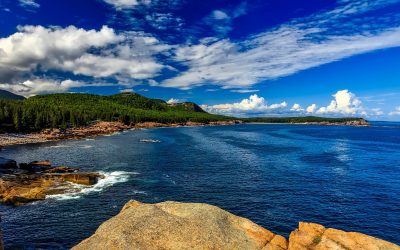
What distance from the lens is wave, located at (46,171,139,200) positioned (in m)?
65.2

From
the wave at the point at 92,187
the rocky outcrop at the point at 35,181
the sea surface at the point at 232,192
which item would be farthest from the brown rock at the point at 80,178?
the sea surface at the point at 232,192

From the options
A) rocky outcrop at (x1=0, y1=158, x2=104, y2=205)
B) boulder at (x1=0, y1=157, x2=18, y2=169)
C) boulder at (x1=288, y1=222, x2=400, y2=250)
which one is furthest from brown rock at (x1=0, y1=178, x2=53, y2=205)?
boulder at (x1=288, y1=222, x2=400, y2=250)

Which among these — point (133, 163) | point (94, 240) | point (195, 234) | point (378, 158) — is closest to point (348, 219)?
point (195, 234)

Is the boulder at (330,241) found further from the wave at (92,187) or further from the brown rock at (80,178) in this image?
the brown rock at (80,178)

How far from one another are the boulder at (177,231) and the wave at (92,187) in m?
37.6

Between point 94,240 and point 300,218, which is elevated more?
point 94,240

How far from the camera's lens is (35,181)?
7431cm

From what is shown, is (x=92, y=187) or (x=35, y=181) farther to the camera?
(x=35, y=181)

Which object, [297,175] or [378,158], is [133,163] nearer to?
[297,175]

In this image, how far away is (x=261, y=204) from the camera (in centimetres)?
6278

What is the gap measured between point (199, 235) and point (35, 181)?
60.3 meters

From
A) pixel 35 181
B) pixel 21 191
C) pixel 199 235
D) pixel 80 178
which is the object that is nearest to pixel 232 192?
pixel 80 178

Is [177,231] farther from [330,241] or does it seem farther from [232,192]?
[232,192]

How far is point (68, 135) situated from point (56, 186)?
129 m
